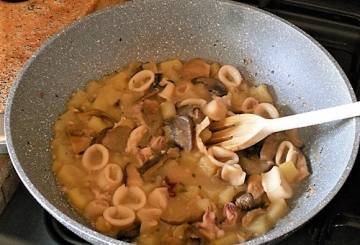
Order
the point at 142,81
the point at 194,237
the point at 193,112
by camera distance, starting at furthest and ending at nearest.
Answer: the point at 142,81 → the point at 193,112 → the point at 194,237

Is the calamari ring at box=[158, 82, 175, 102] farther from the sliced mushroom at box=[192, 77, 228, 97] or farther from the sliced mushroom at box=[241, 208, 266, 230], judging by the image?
the sliced mushroom at box=[241, 208, 266, 230]

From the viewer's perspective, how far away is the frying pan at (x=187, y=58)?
3.54 ft

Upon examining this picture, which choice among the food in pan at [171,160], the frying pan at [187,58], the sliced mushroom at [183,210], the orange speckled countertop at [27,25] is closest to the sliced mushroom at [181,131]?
the food in pan at [171,160]

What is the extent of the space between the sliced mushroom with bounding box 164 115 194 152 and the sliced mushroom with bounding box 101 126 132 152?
3.9 inches

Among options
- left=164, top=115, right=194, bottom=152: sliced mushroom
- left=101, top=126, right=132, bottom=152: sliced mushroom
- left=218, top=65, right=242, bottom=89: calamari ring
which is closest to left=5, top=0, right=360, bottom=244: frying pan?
left=218, top=65, right=242, bottom=89: calamari ring

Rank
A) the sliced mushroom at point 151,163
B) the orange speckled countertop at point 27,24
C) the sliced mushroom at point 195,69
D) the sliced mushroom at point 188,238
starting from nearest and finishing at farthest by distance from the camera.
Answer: the sliced mushroom at point 188,238, the sliced mushroom at point 151,163, the orange speckled countertop at point 27,24, the sliced mushroom at point 195,69

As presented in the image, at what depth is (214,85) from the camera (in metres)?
1.32

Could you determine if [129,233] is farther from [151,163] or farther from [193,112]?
[193,112]

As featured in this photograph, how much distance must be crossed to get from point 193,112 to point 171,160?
0.45ft

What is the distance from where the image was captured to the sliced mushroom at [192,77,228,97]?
1.32 metres

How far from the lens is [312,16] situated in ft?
4.53

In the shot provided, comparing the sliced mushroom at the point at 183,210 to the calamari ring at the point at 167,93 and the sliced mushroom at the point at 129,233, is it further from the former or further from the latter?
the calamari ring at the point at 167,93

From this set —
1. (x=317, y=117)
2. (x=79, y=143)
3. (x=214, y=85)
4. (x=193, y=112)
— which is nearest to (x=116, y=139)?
(x=79, y=143)

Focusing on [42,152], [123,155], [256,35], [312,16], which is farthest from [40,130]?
[312,16]
